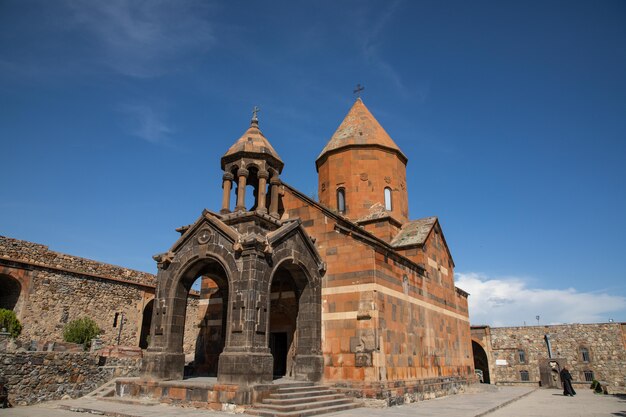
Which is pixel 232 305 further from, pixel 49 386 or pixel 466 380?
pixel 466 380

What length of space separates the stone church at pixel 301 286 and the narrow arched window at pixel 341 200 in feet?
0.27

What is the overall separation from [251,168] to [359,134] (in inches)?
294

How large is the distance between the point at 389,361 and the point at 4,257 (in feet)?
52.1

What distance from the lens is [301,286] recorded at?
13.5 metres

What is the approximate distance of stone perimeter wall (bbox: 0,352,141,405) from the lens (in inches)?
483

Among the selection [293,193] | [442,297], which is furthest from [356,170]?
[442,297]

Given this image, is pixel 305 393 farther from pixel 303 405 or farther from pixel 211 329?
pixel 211 329

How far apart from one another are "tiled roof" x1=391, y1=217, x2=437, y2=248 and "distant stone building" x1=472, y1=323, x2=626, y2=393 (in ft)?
55.1

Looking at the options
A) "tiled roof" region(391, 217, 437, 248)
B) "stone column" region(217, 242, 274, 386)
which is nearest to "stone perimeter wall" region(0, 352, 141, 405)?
"stone column" region(217, 242, 274, 386)

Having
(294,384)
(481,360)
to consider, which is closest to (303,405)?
(294,384)

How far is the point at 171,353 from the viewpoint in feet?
39.8

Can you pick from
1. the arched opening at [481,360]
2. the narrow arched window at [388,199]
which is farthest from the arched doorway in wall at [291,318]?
the arched opening at [481,360]

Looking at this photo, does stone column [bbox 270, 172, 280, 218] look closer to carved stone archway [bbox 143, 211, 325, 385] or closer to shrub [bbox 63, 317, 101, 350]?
carved stone archway [bbox 143, 211, 325, 385]

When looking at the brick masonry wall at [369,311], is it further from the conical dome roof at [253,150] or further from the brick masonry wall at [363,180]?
the brick masonry wall at [363,180]
